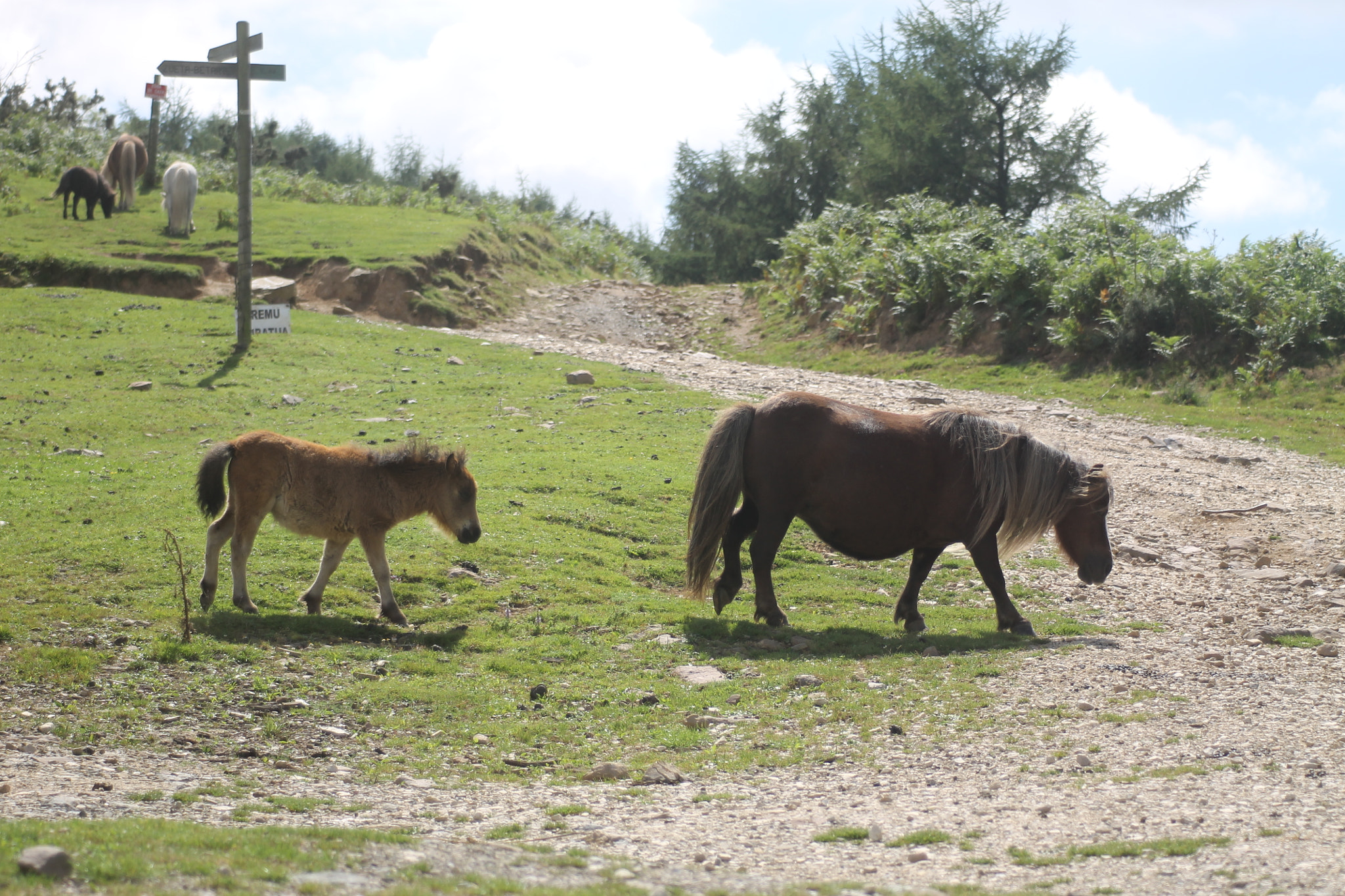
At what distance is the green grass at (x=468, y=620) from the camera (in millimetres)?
6766

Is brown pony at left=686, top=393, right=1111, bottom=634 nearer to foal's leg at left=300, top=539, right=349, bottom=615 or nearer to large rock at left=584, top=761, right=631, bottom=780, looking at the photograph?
foal's leg at left=300, top=539, right=349, bottom=615

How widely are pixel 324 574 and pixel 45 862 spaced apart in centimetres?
515

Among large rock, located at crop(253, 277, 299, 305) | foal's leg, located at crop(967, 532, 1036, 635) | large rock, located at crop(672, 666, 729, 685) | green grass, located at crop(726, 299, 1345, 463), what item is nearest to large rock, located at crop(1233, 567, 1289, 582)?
foal's leg, located at crop(967, 532, 1036, 635)

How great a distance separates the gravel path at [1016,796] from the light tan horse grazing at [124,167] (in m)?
31.7

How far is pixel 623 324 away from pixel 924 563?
24014 millimetres

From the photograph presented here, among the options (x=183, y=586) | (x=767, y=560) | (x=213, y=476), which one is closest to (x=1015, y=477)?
(x=767, y=560)

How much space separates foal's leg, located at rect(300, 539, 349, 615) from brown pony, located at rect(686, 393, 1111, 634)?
302 cm

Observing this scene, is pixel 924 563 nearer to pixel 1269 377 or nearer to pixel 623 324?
pixel 1269 377

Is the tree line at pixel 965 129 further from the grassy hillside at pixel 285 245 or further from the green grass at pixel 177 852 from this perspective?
the green grass at pixel 177 852

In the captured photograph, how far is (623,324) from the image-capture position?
3306 centimetres

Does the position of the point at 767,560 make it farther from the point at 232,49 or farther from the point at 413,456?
the point at 232,49

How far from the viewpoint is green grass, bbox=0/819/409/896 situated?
12.6ft

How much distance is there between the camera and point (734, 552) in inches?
385

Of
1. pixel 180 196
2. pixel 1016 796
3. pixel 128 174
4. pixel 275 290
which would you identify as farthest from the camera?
pixel 128 174
